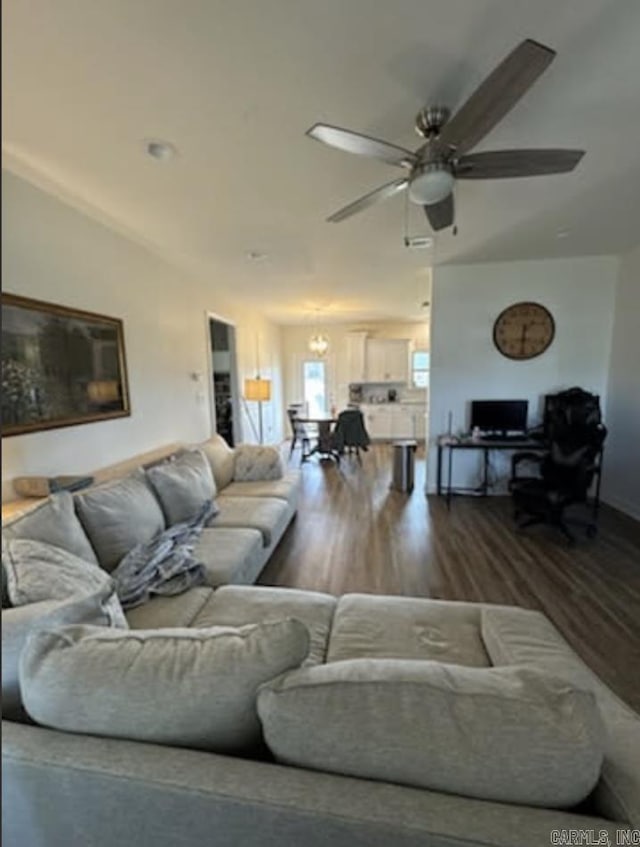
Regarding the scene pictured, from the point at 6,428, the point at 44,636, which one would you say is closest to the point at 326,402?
the point at 6,428

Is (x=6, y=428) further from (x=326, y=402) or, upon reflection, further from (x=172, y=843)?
(x=326, y=402)

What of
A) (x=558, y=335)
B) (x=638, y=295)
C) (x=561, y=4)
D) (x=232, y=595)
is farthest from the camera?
(x=558, y=335)

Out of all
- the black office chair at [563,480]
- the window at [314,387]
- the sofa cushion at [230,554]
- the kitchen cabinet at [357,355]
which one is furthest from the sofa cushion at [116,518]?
the window at [314,387]

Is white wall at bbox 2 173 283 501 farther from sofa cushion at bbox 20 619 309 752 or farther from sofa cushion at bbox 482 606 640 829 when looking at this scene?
sofa cushion at bbox 482 606 640 829

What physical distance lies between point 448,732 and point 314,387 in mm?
8774

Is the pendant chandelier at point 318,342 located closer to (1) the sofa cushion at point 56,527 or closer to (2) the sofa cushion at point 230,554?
(2) the sofa cushion at point 230,554

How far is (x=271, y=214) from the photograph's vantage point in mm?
3016

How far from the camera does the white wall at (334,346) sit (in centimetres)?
892

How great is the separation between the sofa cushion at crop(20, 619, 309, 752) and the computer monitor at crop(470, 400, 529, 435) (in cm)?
430

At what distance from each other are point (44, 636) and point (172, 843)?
0.46m

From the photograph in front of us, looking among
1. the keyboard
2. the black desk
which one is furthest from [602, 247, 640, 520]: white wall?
the keyboard

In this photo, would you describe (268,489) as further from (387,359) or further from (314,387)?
(314,387)

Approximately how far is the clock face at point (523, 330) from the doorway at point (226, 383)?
365 centimetres

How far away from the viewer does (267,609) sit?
1.73 metres
